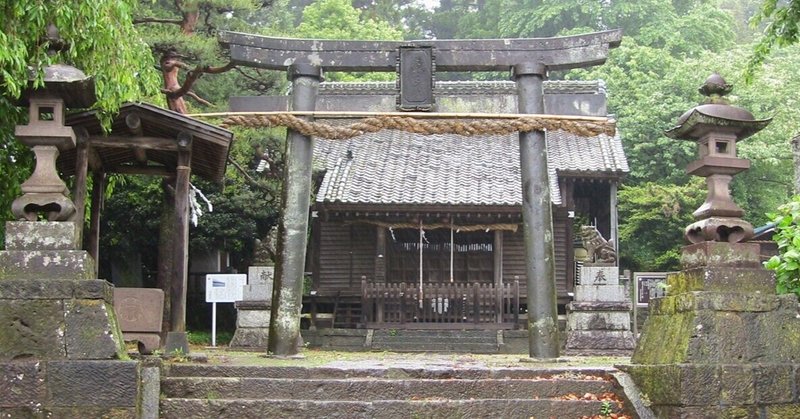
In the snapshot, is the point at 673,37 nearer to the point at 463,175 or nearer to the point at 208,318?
the point at 463,175

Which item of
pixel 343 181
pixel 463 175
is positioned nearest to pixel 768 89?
pixel 463 175

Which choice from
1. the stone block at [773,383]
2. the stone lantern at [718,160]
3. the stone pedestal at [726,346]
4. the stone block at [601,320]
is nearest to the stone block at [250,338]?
the stone block at [601,320]

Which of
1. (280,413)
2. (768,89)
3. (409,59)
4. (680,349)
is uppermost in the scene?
(768,89)

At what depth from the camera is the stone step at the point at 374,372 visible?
9.19 meters

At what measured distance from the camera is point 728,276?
8258 mm

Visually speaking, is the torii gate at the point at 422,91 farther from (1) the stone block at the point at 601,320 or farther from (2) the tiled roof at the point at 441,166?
(2) the tiled roof at the point at 441,166

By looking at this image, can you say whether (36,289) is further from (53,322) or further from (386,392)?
(386,392)

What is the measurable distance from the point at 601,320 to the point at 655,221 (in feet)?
30.9

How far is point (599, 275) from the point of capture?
19266 millimetres

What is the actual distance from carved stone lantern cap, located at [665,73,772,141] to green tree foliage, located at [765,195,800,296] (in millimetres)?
1437

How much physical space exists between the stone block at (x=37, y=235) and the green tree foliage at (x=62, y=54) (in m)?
1.28

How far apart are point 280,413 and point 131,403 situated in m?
1.32

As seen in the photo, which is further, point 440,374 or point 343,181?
point 343,181

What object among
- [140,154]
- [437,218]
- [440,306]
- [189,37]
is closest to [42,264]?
[140,154]
